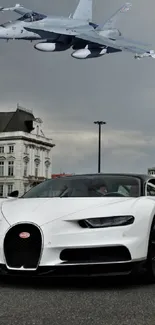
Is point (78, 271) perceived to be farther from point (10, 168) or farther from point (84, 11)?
point (10, 168)

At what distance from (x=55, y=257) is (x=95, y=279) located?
2.25 feet

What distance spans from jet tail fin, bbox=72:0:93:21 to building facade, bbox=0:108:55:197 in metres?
48.0

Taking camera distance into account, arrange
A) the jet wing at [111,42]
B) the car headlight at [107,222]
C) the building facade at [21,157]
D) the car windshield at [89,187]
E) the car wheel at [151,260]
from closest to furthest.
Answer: the car headlight at [107,222]
the car wheel at [151,260]
the car windshield at [89,187]
the jet wing at [111,42]
the building facade at [21,157]

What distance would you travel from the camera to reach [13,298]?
11.6 feet

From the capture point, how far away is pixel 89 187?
5.10 m

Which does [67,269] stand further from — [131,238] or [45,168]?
[45,168]

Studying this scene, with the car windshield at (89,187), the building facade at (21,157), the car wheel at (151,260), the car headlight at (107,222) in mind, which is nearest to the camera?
the car headlight at (107,222)

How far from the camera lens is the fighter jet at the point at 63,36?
3441 cm

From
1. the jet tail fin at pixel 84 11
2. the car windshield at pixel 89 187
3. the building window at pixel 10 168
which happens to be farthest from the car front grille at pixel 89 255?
the building window at pixel 10 168

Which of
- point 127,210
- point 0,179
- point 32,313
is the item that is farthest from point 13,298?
point 0,179

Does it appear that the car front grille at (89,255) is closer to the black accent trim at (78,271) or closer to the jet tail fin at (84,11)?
the black accent trim at (78,271)

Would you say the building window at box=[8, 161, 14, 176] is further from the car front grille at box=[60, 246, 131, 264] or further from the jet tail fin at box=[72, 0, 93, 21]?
the car front grille at box=[60, 246, 131, 264]

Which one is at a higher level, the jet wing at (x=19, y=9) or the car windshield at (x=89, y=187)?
the jet wing at (x=19, y=9)

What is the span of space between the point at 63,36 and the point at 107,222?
32.8m
